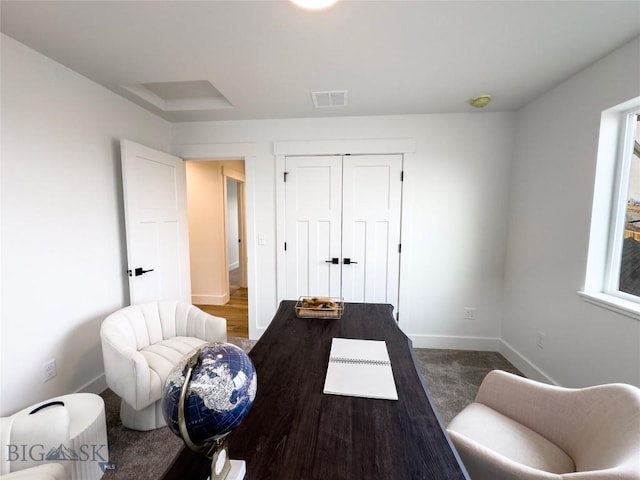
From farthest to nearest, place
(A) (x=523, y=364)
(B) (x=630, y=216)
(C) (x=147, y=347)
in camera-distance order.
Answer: (A) (x=523, y=364) → (C) (x=147, y=347) → (B) (x=630, y=216)

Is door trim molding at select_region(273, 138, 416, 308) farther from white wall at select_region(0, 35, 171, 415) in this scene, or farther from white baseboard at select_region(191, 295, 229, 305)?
white baseboard at select_region(191, 295, 229, 305)

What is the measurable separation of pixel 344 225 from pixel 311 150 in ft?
2.84

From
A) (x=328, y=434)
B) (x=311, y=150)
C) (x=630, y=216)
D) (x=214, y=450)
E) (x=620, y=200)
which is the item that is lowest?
(x=328, y=434)

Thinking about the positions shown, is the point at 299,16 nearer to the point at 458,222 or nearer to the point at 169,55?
the point at 169,55

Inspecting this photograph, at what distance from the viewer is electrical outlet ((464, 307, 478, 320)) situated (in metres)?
2.83

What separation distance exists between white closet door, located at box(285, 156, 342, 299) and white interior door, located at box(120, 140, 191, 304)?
1168 mm

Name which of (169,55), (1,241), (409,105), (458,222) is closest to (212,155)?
(169,55)

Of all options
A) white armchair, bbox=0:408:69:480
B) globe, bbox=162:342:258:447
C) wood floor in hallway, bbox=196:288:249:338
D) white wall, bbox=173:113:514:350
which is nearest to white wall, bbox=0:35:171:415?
white armchair, bbox=0:408:69:480

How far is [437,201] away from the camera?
276 cm

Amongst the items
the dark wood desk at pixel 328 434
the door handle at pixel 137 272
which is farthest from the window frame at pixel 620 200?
the door handle at pixel 137 272

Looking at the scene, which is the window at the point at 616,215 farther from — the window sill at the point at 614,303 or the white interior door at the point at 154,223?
the white interior door at the point at 154,223

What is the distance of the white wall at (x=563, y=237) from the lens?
164cm

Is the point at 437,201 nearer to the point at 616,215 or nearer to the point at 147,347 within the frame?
the point at 616,215

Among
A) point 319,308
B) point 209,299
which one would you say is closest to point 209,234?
point 209,299
